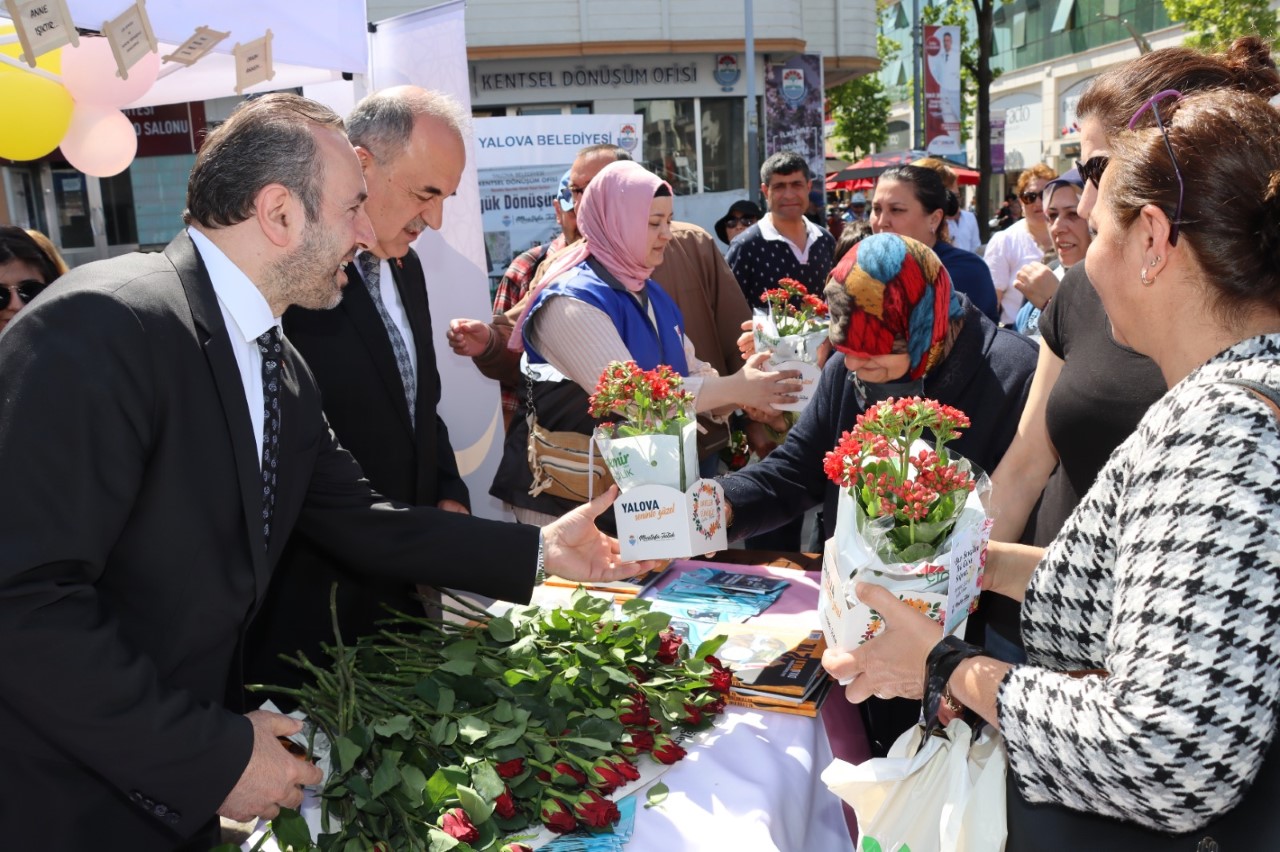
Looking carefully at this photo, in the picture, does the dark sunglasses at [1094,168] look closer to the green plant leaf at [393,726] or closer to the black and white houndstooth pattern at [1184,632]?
the black and white houndstooth pattern at [1184,632]

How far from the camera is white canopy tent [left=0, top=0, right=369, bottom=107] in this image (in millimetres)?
3377

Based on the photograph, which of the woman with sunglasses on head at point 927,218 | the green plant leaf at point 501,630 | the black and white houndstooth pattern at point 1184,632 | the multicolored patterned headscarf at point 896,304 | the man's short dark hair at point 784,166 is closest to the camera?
the black and white houndstooth pattern at point 1184,632

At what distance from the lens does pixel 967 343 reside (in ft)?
8.10

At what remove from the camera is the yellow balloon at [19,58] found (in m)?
3.36

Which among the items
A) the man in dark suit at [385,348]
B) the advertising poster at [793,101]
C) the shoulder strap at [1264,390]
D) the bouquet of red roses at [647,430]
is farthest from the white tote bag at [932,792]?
the advertising poster at [793,101]

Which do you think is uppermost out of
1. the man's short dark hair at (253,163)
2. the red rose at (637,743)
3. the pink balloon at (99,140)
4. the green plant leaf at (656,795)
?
the pink balloon at (99,140)

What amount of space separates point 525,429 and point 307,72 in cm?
228

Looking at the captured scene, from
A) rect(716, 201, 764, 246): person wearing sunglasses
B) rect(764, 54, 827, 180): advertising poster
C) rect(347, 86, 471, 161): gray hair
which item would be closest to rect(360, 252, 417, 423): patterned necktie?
rect(347, 86, 471, 161): gray hair

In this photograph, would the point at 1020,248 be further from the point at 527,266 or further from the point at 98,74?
the point at 98,74

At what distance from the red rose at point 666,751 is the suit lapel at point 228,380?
0.74m

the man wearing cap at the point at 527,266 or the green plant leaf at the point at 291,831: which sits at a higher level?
the man wearing cap at the point at 527,266

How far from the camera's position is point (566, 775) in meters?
1.60

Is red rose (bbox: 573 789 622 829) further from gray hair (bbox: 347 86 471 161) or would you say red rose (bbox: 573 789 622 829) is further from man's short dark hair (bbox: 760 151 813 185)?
man's short dark hair (bbox: 760 151 813 185)

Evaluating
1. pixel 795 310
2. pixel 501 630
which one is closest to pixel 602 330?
pixel 795 310
